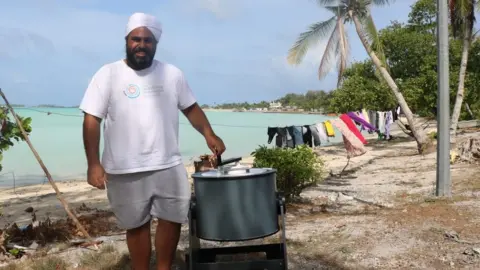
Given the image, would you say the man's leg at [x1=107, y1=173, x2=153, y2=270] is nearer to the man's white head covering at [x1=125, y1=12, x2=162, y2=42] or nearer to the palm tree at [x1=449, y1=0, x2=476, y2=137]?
the man's white head covering at [x1=125, y1=12, x2=162, y2=42]

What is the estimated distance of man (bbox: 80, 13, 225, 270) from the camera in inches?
95.3

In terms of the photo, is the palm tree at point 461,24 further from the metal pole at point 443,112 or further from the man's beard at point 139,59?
the man's beard at point 139,59

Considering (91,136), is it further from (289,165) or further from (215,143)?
(289,165)

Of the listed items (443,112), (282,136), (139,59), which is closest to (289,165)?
(443,112)

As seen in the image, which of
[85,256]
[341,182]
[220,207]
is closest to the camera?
[220,207]

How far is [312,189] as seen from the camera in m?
8.18

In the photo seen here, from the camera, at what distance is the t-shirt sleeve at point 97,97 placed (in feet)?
7.94

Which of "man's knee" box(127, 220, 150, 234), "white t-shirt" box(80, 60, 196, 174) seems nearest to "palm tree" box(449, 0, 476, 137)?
"white t-shirt" box(80, 60, 196, 174)

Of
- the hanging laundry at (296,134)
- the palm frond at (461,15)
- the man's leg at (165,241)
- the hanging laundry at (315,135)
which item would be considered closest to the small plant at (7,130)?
the man's leg at (165,241)

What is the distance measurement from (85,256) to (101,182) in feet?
6.07

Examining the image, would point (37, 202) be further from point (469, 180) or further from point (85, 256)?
point (469, 180)

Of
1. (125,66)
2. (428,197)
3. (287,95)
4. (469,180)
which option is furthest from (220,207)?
(287,95)

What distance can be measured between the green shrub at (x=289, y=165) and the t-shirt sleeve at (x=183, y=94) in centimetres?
369

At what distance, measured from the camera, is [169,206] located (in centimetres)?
252
